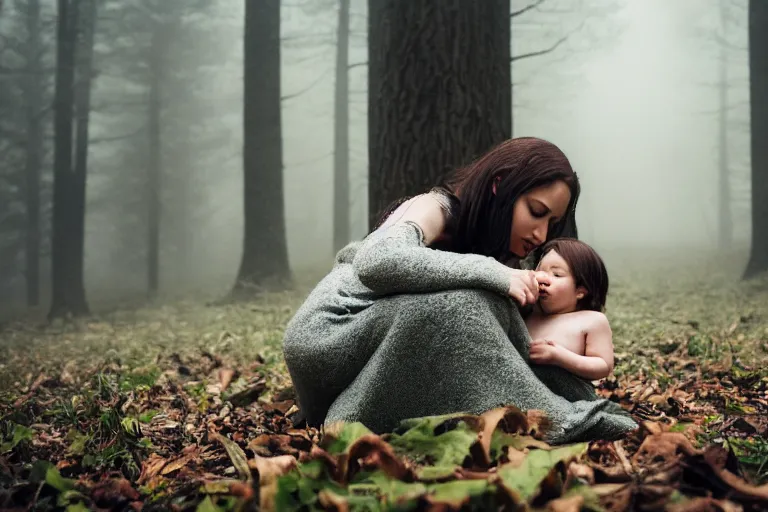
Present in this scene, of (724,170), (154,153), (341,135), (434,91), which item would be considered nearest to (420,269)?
(434,91)

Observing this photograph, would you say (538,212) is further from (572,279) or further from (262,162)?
(262,162)

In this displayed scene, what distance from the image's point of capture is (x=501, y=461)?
1.58m

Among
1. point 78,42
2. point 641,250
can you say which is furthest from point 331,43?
point 641,250

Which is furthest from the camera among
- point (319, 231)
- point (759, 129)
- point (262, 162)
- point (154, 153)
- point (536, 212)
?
point (319, 231)

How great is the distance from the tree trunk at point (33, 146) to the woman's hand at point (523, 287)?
1142 centimetres

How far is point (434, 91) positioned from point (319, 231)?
21.2 metres

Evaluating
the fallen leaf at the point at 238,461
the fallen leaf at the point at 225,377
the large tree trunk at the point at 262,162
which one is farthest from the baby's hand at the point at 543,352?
the large tree trunk at the point at 262,162

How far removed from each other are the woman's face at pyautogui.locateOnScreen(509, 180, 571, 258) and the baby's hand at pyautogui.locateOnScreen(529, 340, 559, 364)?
41cm

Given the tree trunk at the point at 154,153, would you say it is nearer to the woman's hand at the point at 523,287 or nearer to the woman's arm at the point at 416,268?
the woman's arm at the point at 416,268

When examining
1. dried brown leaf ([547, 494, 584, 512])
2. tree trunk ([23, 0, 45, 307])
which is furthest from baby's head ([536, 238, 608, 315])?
tree trunk ([23, 0, 45, 307])

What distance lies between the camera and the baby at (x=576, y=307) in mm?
2184

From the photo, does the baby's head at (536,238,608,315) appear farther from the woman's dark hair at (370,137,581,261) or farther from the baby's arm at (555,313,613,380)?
the woman's dark hair at (370,137,581,261)

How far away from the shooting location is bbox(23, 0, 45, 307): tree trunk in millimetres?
11547

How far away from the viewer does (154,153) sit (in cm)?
1723
